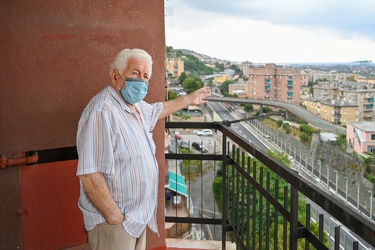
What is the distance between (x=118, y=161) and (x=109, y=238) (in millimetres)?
313

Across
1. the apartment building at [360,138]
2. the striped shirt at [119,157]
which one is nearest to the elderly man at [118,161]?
the striped shirt at [119,157]

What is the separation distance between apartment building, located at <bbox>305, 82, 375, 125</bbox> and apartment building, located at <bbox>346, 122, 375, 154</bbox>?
882 mm

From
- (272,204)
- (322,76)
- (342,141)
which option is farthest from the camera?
(322,76)

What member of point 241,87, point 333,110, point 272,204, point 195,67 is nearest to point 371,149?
point 333,110

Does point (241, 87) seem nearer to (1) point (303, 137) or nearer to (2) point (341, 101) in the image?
(1) point (303, 137)

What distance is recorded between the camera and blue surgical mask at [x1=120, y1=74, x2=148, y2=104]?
1544mm

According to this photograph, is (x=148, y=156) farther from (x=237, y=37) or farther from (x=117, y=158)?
(x=237, y=37)

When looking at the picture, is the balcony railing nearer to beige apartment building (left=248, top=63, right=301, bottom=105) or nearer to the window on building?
beige apartment building (left=248, top=63, right=301, bottom=105)

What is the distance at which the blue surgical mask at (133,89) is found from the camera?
1.54 meters

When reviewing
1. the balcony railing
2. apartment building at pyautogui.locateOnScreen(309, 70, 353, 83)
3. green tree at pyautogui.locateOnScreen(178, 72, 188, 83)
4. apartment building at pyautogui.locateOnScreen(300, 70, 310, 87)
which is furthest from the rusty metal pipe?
apartment building at pyautogui.locateOnScreen(309, 70, 353, 83)

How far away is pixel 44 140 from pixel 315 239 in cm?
141

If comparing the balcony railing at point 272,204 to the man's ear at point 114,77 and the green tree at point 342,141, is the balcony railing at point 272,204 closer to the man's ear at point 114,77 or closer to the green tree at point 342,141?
the man's ear at point 114,77

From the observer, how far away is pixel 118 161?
1453 mm

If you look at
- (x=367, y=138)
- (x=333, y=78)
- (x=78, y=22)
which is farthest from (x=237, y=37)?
(x=78, y=22)
